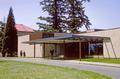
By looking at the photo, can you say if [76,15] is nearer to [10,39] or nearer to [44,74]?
[10,39]

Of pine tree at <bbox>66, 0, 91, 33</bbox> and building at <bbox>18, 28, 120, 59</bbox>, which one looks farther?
pine tree at <bbox>66, 0, 91, 33</bbox>

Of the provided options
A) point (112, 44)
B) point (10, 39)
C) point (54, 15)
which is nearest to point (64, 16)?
point (54, 15)

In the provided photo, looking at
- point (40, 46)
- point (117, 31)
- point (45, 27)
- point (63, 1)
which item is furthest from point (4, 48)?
point (117, 31)

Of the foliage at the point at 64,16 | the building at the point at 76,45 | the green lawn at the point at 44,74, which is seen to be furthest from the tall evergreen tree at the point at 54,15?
the green lawn at the point at 44,74

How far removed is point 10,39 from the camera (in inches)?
2564

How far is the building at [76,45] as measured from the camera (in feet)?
143

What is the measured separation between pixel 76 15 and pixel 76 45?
84.6 ft

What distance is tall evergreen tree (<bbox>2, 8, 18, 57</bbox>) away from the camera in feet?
211

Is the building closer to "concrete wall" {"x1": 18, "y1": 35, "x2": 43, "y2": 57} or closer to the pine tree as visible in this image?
"concrete wall" {"x1": 18, "y1": 35, "x2": 43, "y2": 57}

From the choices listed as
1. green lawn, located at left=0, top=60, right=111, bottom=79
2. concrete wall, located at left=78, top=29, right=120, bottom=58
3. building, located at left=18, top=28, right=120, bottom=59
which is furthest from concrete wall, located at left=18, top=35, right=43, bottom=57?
green lawn, located at left=0, top=60, right=111, bottom=79

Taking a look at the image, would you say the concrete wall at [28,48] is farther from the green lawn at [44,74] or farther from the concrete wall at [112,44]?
the green lawn at [44,74]

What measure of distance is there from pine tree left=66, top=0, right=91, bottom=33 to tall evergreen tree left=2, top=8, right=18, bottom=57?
1783cm

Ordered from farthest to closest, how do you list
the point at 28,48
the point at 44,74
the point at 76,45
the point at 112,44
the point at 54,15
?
the point at 54,15
the point at 28,48
the point at 76,45
the point at 112,44
the point at 44,74

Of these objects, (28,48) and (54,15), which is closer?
(28,48)
